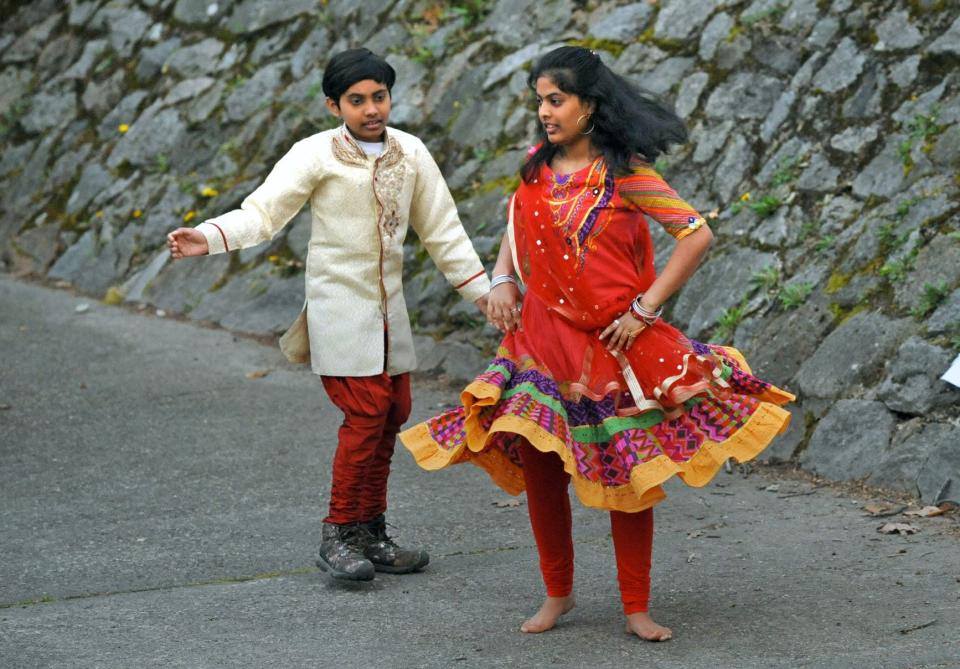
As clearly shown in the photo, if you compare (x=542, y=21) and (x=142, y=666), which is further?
(x=542, y=21)

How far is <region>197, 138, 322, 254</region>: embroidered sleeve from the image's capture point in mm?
4801

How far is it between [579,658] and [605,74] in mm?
1725

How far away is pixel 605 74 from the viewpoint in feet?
14.0

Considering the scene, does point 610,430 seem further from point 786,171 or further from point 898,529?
point 786,171

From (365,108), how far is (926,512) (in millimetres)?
2578

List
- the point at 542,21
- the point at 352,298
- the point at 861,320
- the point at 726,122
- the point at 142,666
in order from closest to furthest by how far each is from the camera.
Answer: the point at 142,666 → the point at 352,298 → the point at 861,320 → the point at 726,122 → the point at 542,21

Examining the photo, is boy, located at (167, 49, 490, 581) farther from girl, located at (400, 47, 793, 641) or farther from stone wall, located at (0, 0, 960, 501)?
stone wall, located at (0, 0, 960, 501)

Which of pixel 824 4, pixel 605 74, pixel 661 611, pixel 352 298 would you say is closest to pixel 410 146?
pixel 352 298

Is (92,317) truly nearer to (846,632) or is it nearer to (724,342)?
(724,342)

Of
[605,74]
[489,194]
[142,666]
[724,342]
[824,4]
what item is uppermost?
[824,4]

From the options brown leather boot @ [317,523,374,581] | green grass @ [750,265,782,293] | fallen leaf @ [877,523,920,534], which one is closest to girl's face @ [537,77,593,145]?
brown leather boot @ [317,523,374,581]

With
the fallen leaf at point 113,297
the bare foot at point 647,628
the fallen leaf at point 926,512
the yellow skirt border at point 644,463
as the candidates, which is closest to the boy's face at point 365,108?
the yellow skirt border at point 644,463

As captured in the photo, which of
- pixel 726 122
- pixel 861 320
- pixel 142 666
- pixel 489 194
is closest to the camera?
pixel 142 666

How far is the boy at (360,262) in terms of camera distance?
4.90m
